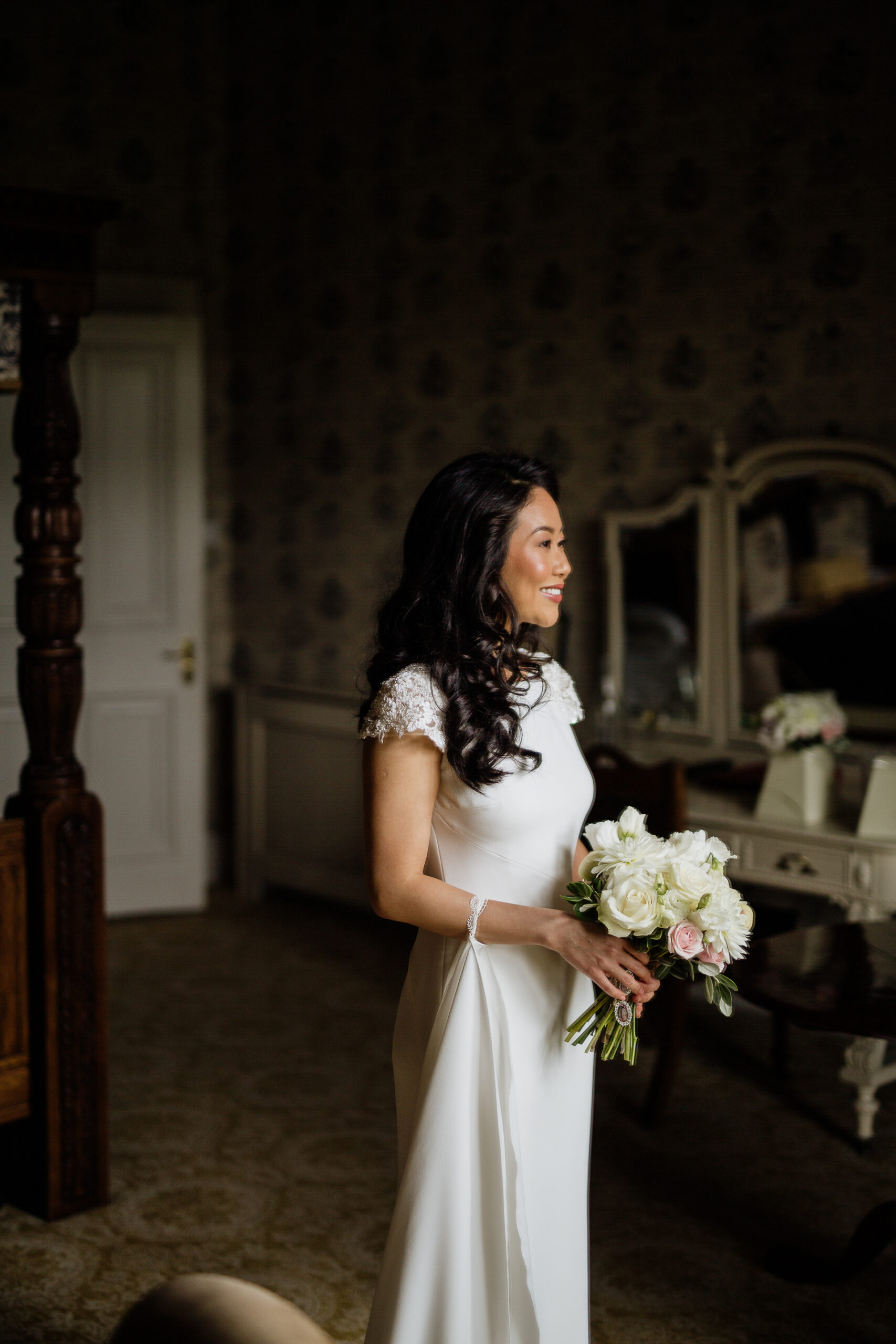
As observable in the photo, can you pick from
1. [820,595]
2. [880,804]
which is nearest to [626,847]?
[880,804]

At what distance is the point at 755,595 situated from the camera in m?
4.06

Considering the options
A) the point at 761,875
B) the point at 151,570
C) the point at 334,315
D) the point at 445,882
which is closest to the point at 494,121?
the point at 334,315

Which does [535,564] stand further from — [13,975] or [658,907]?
[13,975]

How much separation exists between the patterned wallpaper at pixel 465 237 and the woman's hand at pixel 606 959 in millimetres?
2064

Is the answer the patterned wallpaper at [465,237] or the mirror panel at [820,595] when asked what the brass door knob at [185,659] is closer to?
the patterned wallpaper at [465,237]

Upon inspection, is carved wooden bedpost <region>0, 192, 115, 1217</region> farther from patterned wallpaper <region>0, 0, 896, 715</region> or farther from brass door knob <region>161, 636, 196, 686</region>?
brass door knob <region>161, 636, 196, 686</region>

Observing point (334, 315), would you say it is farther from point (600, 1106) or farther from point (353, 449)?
point (600, 1106)

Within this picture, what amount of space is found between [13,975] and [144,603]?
2591 millimetres

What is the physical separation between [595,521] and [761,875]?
1.55 m

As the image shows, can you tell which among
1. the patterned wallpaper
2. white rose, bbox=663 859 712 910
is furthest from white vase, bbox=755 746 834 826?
white rose, bbox=663 859 712 910

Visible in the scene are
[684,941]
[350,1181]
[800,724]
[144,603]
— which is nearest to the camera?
[684,941]

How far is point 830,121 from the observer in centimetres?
392

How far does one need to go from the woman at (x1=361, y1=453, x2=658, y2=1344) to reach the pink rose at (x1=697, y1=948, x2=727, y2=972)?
0.27 ft

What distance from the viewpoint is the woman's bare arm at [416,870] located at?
5.70ft
